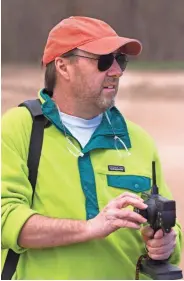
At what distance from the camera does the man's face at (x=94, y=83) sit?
2164mm

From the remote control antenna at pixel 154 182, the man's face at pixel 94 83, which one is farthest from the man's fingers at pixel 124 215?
the man's face at pixel 94 83

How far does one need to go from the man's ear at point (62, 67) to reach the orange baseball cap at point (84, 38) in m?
0.02

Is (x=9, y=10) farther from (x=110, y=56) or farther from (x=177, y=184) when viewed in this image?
(x=110, y=56)

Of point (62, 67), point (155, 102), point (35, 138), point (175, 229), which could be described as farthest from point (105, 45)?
point (155, 102)

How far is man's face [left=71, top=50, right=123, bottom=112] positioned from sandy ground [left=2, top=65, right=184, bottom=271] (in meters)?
3.26

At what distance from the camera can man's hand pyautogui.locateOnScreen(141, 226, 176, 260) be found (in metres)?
2.03

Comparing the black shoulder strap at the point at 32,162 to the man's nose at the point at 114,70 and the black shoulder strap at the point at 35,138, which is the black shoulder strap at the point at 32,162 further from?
the man's nose at the point at 114,70

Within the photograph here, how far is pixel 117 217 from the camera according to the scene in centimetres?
195

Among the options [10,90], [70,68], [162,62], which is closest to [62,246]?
[70,68]

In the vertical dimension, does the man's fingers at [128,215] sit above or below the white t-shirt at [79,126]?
below

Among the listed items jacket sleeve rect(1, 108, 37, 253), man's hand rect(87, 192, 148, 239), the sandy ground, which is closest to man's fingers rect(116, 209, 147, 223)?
man's hand rect(87, 192, 148, 239)

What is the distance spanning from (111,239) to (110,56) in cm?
52

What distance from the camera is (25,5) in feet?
51.3

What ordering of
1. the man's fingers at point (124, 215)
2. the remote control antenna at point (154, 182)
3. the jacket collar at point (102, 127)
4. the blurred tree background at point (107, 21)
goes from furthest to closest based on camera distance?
the blurred tree background at point (107, 21), the jacket collar at point (102, 127), the remote control antenna at point (154, 182), the man's fingers at point (124, 215)
